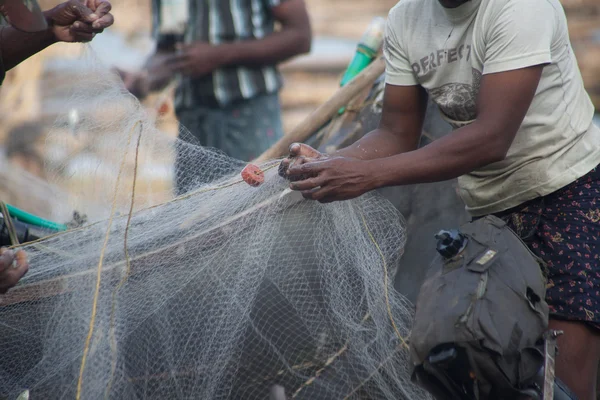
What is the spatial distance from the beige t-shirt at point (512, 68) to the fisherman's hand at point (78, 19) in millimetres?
1053

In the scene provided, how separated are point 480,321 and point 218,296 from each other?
92 cm

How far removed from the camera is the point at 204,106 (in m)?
4.48

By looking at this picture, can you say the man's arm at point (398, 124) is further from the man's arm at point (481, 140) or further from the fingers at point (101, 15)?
the fingers at point (101, 15)

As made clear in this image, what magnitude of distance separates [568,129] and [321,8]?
228 inches

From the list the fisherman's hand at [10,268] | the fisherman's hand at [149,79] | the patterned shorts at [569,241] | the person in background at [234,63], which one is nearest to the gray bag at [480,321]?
the patterned shorts at [569,241]

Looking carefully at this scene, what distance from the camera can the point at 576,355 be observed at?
2.48 meters

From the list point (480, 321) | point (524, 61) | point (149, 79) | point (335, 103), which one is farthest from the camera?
point (149, 79)

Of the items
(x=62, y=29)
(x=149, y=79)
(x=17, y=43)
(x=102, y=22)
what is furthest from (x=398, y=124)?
(x=149, y=79)

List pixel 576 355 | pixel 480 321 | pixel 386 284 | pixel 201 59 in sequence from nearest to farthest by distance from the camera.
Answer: pixel 480 321
pixel 576 355
pixel 386 284
pixel 201 59

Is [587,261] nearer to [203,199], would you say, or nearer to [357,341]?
[357,341]

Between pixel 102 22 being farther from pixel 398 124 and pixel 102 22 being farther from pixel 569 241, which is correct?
pixel 569 241

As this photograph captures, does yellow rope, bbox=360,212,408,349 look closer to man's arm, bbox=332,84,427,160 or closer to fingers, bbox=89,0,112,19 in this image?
man's arm, bbox=332,84,427,160

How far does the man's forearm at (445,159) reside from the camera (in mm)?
2391

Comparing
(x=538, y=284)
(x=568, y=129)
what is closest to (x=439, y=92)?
(x=568, y=129)
